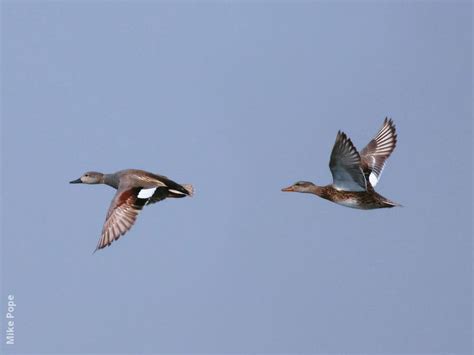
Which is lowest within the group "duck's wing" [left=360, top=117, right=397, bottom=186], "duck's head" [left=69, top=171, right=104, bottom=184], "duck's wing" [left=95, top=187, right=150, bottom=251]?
"duck's wing" [left=95, top=187, right=150, bottom=251]

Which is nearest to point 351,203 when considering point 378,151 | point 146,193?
point 378,151

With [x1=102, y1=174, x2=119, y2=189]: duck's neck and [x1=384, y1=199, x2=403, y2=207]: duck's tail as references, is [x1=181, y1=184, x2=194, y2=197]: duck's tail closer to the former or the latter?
[x1=102, y1=174, x2=119, y2=189]: duck's neck

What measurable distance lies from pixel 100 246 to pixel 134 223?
0.65 m

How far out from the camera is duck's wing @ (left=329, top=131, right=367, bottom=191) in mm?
16406

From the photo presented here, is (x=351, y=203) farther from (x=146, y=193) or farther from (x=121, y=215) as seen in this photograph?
(x=121, y=215)

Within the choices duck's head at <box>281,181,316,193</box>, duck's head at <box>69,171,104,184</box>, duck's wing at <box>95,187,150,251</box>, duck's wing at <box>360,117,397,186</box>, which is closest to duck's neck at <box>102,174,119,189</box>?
duck's head at <box>69,171,104,184</box>

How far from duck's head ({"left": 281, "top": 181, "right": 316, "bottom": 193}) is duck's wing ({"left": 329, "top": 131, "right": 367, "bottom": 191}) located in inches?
32.1

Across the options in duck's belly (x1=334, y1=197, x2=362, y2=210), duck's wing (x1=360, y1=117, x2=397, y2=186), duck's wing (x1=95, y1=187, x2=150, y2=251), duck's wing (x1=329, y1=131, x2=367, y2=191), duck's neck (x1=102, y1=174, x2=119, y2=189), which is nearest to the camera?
duck's wing (x1=95, y1=187, x2=150, y2=251)

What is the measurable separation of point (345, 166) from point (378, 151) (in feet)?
8.87

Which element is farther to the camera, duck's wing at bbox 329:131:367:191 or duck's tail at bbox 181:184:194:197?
duck's tail at bbox 181:184:194:197

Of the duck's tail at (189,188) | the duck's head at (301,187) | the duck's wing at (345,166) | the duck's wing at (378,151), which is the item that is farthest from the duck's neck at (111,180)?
the duck's wing at (378,151)

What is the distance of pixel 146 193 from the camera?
17.0 metres

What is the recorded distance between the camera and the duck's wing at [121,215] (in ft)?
53.3

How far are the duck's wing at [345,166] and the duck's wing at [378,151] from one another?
45.5 inches
